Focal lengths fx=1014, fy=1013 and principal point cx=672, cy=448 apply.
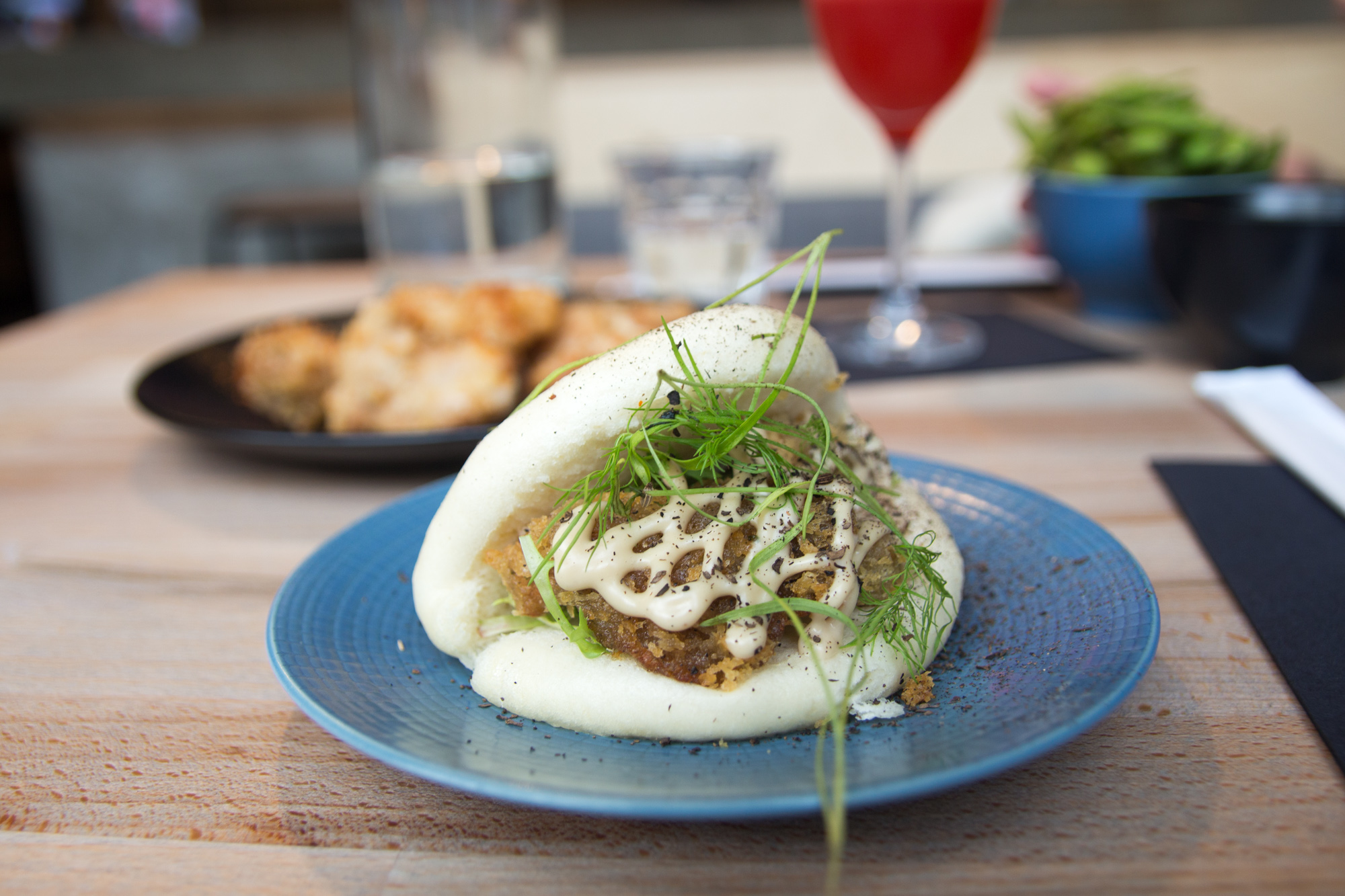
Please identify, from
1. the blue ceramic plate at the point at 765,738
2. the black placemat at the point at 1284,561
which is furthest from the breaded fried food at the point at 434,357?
the black placemat at the point at 1284,561

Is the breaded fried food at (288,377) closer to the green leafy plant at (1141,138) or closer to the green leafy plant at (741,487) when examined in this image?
the green leafy plant at (741,487)

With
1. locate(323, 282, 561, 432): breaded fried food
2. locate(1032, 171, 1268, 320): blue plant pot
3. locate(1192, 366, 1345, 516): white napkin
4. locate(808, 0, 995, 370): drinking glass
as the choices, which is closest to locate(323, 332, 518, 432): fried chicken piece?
locate(323, 282, 561, 432): breaded fried food

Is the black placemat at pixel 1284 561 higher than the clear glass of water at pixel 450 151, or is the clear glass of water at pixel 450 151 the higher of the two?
the clear glass of water at pixel 450 151

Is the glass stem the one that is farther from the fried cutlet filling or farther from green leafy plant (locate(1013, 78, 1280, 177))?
the fried cutlet filling

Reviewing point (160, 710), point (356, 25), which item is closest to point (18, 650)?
point (160, 710)

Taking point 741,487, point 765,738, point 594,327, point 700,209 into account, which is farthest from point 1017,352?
point 765,738

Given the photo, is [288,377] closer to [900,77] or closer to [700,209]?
[700,209]

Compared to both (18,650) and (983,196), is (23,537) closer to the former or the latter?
(18,650)
